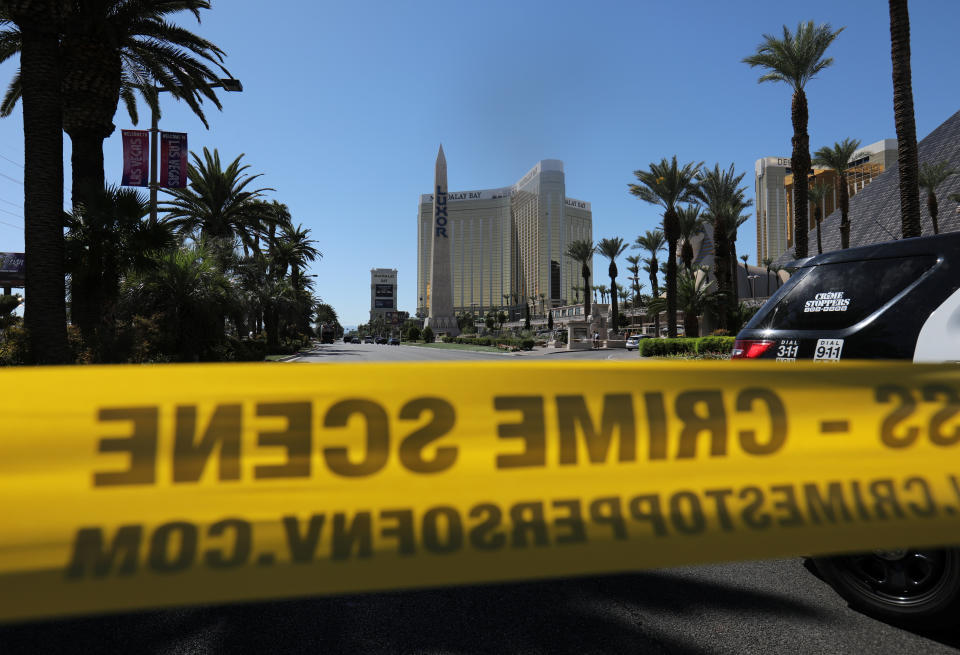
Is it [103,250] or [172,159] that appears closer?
[103,250]

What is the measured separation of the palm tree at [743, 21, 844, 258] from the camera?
848 inches

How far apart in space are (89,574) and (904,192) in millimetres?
18924

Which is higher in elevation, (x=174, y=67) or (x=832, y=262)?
(x=174, y=67)

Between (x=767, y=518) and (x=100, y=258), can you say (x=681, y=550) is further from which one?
(x=100, y=258)

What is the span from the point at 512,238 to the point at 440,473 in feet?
621

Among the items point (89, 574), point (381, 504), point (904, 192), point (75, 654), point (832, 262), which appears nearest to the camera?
point (89, 574)

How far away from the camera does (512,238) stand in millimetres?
188125

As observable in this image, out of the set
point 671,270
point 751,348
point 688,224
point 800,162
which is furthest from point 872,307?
point 688,224

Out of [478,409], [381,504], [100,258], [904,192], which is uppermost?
[904,192]

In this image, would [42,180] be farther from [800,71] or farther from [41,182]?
[800,71]

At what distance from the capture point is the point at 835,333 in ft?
9.24

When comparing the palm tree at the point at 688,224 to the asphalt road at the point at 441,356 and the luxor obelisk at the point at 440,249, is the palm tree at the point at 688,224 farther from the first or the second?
the luxor obelisk at the point at 440,249

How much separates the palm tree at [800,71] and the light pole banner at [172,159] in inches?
932

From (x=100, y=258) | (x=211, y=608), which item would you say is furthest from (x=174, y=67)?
(x=211, y=608)
